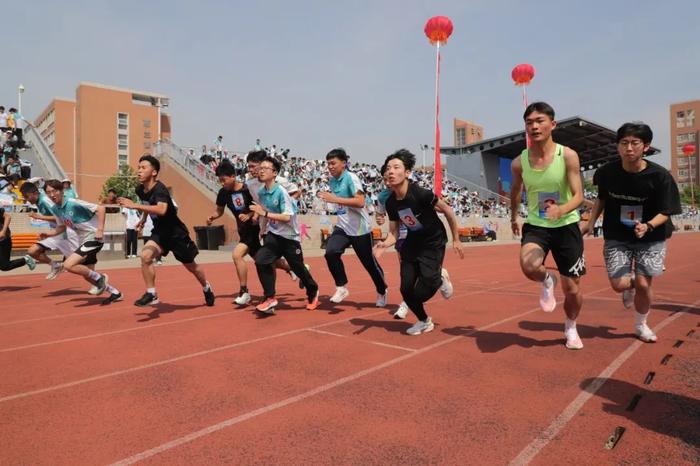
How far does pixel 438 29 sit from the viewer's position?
1702 centimetres

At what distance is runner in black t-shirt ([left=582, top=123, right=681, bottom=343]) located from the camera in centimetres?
414

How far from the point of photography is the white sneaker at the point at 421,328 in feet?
15.7

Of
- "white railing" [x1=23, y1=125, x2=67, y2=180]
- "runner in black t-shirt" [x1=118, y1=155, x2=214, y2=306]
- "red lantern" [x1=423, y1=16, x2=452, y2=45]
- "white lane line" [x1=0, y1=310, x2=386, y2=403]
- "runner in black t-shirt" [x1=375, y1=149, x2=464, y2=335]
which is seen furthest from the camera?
"white railing" [x1=23, y1=125, x2=67, y2=180]

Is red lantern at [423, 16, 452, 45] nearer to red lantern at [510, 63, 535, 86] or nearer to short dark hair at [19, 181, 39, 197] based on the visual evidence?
red lantern at [510, 63, 535, 86]

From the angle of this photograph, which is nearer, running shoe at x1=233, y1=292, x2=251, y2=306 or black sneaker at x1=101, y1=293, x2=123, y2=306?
running shoe at x1=233, y1=292, x2=251, y2=306

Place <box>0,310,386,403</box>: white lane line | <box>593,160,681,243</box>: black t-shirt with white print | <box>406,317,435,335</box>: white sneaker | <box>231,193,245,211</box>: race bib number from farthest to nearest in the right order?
<box>231,193,245,211</box>: race bib number → <box>406,317,435,335</box>: white sneaker → <box>593,160,681,243</box>: black t-shirt with white print → <box>0,310,386,403</box>: white lane line

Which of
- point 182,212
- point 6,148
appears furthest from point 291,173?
point 6,148

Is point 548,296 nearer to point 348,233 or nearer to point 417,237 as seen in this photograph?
point 417,237

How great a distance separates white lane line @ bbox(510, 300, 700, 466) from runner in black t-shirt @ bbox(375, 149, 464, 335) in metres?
1.62

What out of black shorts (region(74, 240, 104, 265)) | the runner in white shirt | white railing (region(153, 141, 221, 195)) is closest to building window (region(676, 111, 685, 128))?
white railing (region(153, 141, 221, 195))

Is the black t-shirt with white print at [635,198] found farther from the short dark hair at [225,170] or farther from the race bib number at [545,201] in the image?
the short dark hair at [225,170]

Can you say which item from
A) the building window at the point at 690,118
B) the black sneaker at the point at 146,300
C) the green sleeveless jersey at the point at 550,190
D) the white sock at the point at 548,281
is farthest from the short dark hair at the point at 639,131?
the building window at the point at 690,118

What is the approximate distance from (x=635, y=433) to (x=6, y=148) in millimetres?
26144

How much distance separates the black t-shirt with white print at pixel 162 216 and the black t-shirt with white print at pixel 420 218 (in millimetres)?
3076
